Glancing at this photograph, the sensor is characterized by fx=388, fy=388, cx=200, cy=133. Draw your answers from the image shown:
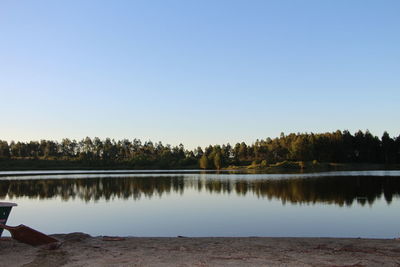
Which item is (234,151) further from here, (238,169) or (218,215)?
(218,215)

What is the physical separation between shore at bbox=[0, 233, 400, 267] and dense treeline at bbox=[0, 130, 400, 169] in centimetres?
11949

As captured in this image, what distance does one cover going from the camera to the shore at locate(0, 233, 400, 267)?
403 inches

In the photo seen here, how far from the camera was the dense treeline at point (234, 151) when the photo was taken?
135 meters

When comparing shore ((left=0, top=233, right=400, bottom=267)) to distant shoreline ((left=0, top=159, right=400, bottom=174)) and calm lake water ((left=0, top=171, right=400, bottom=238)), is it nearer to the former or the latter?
calm lake water ((left=0, top=171, right=400, bottom=238))

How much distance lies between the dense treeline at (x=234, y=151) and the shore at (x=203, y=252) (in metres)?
119

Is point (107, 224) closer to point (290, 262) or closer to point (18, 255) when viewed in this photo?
point (18, 255)

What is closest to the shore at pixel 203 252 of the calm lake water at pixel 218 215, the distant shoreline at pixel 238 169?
the calm lake water at pixel 218 215

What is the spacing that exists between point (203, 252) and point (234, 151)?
546 ft

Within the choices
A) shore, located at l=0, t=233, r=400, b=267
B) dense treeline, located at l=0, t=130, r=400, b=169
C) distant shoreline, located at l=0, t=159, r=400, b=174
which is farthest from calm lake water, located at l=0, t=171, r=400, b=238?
dense treeline, located at l=0, t=130, r=400, b=169

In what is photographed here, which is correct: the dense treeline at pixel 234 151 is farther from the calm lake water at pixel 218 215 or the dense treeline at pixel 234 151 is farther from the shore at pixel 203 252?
the shore at pixel 203 252

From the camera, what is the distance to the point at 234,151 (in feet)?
582

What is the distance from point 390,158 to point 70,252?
5676 inches

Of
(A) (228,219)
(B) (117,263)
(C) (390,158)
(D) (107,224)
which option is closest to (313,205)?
(A) (228,219)

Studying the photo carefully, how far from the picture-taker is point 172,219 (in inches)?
920
